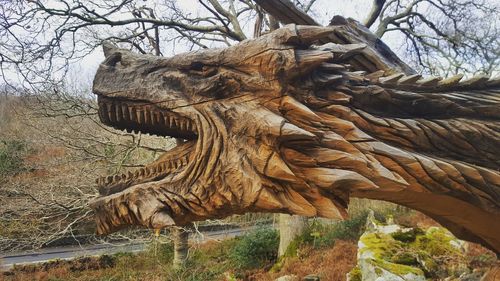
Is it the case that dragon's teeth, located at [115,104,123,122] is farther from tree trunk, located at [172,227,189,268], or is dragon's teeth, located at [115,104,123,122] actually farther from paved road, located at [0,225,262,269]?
paved road, located at [0,225,262,269]

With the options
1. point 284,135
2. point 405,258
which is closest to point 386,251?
point 405,258

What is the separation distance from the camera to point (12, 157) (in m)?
13.2

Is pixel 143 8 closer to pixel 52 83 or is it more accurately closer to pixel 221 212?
pixel 52 83

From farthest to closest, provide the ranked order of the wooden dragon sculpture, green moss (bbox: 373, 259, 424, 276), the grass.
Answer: the grass → green moss (bbox: 373, 259, 424, 276) → the wooden dragon sculpture

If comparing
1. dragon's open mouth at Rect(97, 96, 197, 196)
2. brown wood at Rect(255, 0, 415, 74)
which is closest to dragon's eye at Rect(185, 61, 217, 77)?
dragon's open mouth at Rect(97, 96, 197, 196)

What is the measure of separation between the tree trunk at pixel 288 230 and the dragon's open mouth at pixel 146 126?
8.47m

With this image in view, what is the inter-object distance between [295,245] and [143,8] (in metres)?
7.28

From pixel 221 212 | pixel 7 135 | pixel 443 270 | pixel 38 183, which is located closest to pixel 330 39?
pixel 221 212

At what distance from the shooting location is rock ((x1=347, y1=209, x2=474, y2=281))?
13.0ft

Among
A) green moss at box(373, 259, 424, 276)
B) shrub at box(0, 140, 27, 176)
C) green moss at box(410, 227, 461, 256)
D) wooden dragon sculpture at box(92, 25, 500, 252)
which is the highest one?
shrub at box(0, 140, 27, 176)

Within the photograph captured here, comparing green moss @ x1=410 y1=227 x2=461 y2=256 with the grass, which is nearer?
green moss @ x1=410 y1=227 x2=461 y2=256

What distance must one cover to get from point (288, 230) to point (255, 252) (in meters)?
1.27

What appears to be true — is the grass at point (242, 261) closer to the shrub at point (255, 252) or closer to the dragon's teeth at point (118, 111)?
the shrub at point (255, 252)

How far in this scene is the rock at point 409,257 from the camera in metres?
3.97
